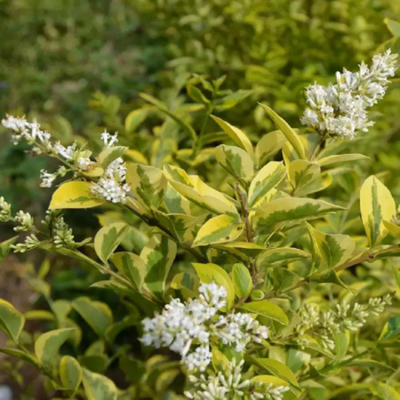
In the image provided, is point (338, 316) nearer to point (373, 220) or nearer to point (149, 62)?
point (373, 220)

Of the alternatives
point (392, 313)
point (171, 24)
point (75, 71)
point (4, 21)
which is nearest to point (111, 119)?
point (171, 24)

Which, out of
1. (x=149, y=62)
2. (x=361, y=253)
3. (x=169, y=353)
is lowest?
(x=169, y=353)

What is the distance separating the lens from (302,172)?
44cm

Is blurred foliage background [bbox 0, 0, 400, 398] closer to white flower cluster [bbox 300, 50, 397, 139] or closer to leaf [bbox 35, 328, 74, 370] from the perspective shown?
white flower cluster [bbox 300, 50, 397, 139]

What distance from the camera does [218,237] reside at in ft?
1.31

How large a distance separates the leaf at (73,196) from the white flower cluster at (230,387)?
180 millimetres

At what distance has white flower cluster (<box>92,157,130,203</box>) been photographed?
401 mm

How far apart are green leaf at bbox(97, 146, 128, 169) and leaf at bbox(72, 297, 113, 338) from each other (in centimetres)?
40

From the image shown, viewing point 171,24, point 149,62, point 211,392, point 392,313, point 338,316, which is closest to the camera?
point 211,392

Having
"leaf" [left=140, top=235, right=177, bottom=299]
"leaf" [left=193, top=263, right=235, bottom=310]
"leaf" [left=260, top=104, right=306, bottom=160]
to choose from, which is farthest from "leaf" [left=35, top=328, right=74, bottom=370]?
"leaf" [left=260, top=104, right=306, bottom=160]

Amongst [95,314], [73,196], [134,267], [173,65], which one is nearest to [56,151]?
[73,196]

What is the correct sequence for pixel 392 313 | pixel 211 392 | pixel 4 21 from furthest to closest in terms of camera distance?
pixel 4 21, pixel 392 313, pixel 211 392

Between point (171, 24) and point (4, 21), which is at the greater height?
point (4, 21)

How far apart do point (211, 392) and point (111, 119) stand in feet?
2.08
